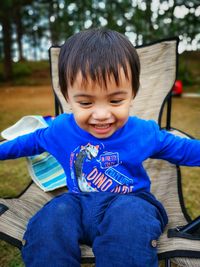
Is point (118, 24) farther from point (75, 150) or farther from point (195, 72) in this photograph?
point (75, 150)

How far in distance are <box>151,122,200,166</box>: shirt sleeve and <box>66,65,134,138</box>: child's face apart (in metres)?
0.22

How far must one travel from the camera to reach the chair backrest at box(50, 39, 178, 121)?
2.03 m

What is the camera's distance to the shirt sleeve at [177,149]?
1.25 metres

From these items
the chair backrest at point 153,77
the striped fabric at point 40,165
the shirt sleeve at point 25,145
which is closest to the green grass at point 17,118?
the striped fabric at point 40,165

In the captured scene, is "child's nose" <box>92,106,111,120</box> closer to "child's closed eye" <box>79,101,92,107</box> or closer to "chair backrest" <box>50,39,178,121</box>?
"child's closed eye" <box>79,101,92,107</box>

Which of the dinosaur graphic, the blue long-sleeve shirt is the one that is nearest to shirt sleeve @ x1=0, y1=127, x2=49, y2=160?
the blue long-sleeve shirt

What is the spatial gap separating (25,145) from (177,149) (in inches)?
23.5

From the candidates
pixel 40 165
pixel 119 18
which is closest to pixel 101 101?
pixel 40 165

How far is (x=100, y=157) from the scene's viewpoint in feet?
4.21

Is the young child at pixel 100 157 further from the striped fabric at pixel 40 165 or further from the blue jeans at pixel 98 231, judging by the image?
the striped fabric at pixel 40 165

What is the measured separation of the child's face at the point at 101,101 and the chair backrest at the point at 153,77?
0.93 m

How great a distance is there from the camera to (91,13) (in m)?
10.8

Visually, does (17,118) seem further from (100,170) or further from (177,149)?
(177,149)

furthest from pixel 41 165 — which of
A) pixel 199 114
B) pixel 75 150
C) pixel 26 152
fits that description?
pixel 199 114
